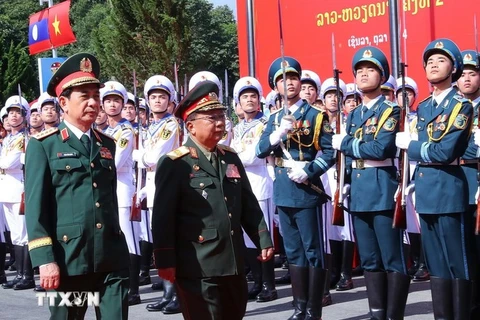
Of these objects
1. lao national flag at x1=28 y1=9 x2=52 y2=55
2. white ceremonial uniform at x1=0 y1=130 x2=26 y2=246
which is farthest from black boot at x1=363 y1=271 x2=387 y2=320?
lao national flag at x1=28 y1=9 x2=52 y2=55

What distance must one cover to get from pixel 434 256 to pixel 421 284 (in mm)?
3092

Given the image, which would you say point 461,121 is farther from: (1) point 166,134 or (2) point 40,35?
(2) point 40,35

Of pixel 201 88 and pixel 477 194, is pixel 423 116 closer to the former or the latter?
pixel 477 194

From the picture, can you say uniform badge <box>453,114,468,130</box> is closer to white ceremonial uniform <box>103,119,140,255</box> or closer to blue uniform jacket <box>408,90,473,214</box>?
blue uniform jacket <box>408,90,473,214</box>

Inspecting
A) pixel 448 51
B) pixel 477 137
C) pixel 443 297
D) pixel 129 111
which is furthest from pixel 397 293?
pixel 129 111

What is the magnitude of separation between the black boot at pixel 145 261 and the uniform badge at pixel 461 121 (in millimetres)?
4723

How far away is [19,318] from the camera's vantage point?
8.51 m

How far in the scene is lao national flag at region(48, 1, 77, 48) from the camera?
1639 cm

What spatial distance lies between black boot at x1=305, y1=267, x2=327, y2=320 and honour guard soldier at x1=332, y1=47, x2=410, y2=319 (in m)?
0.51

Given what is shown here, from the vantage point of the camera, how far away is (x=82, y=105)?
18.1ft

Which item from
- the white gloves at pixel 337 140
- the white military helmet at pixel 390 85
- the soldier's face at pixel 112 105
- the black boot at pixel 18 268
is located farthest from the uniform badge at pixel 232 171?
the black boot at pixel 18 268

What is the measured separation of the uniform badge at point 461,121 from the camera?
652 centimetres

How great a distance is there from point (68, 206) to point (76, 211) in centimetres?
5

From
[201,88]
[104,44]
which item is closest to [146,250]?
[201,88]
